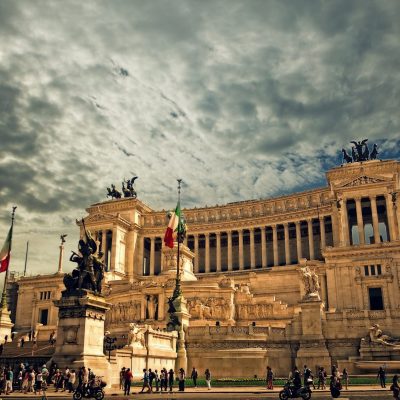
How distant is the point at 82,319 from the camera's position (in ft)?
88.2

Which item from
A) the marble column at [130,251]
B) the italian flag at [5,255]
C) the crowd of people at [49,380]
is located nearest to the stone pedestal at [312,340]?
the crowd of people at [49,380]

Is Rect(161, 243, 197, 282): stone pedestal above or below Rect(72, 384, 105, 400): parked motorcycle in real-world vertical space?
above

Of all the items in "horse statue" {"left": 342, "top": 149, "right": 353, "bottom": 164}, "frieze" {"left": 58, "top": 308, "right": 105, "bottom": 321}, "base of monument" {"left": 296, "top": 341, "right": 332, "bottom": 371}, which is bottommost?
"base of monument" {"left": 296, "top": 341, "right": 332, "bottom": 371}

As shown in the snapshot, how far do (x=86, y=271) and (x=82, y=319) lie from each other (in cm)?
266

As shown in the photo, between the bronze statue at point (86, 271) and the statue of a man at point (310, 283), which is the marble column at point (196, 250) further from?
the bronze statue at point (86, 271)

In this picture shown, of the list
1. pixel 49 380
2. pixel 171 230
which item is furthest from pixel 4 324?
pixel 49 380

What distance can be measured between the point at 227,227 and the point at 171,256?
31666 millimetres

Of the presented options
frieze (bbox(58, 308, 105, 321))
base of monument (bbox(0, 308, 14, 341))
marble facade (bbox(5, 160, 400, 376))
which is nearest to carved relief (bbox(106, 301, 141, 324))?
marble facade (bbox(5, 160, 400, 376))

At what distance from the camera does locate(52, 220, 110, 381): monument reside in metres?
26.6

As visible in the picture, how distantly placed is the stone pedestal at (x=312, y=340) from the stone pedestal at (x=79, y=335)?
21521 millimetres

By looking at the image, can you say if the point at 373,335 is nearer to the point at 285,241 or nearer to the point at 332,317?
the point at 332,317

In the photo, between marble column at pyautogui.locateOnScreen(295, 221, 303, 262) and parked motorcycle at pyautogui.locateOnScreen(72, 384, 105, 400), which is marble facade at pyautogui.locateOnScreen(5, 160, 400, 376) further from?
parked motorcycle at pyautogui.locateOnScreen(72, 384, 105, 400)

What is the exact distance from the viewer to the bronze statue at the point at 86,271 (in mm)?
28000

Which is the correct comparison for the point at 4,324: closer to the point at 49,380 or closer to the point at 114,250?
the point at 49,380
